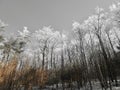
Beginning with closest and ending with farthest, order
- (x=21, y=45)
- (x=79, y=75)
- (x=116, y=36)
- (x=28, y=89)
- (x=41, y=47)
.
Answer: (x=28, y=89) → (x=79, y=75) → (x=21, y=45) → (x=116, y=36) → (x=41, y=47)

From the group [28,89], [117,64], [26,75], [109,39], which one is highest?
[109,39]

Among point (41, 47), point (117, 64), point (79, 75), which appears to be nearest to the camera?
point (79, 75)

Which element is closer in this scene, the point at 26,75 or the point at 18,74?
the point at 18,74

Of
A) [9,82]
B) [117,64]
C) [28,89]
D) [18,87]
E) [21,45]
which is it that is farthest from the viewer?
[117,64]

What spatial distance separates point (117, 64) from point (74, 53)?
8458 millimetres

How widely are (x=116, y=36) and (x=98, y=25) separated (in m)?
12.6

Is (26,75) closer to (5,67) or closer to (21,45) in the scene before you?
(5,67)

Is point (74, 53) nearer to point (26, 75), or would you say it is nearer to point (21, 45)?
point (21, 45)

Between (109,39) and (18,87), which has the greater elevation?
(109,39)

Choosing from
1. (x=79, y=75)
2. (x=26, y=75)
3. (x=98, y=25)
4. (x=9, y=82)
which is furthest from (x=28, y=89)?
(x=79, y=75)

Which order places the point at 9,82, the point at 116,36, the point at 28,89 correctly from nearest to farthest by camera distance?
the point at 9,82
the point at 28,89
the point at 116,36

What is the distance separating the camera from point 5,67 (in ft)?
21.2

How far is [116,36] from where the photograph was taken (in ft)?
88.6

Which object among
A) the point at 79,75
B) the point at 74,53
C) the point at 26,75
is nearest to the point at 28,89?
the point at 26,75
